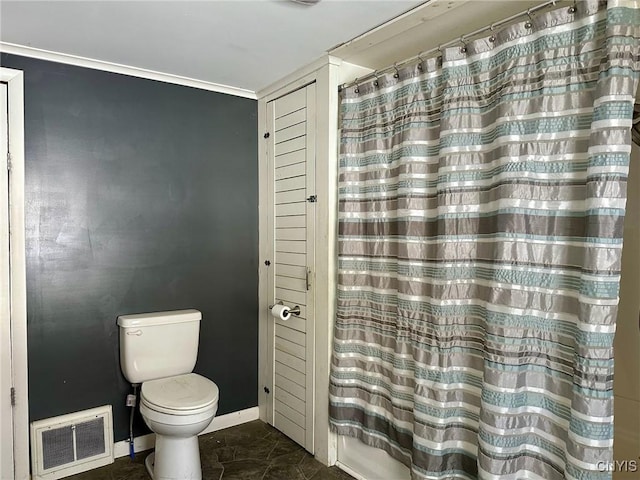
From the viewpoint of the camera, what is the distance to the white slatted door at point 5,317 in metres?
2.32

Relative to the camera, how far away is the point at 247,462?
258 centimetres

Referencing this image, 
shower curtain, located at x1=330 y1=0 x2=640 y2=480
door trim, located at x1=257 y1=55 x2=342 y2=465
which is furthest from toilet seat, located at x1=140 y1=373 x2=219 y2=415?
shower curtain, located at x1=330 y1=0 x2=640 y2=480

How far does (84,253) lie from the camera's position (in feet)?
8.30

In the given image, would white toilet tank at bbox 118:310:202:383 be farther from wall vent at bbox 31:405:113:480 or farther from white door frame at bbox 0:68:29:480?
white door frame at bbox 0:68:29:480

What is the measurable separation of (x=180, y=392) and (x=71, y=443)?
708 mm

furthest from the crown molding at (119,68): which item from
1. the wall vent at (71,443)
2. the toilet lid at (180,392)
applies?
the wall vent at (71,443)

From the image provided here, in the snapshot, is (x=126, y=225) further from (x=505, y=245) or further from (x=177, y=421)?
(x=505, y=245)

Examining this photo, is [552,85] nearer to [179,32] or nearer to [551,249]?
[551,249]

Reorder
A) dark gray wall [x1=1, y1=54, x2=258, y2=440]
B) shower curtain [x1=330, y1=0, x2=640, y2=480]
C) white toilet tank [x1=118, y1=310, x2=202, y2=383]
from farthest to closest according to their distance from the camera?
white toilet tank [x1=118, y1=310, x2=202, y2=383] → dark gray wall [x1=1, y1=54, x2=258, y2=440] → shower curtain [x1=330, y1=0, x2=640, y2=480]

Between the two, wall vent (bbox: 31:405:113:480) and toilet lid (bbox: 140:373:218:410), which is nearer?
toilet lid (bbox: 140:373:218:410)

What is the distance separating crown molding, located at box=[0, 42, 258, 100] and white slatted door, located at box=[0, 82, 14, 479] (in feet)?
0.66

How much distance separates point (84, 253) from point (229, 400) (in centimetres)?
132

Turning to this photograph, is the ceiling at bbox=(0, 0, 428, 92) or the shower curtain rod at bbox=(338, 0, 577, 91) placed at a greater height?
the ceiling at bbox=(0, 0, 428, 92)

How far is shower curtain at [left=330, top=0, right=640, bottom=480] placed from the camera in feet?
4.60
